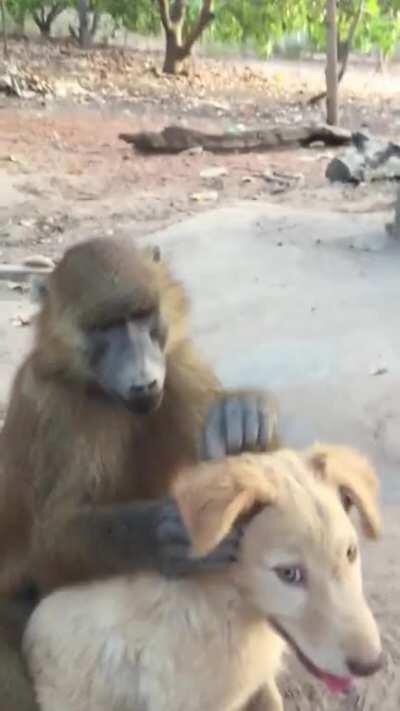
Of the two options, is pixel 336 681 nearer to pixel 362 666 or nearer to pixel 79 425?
pixel 362 666

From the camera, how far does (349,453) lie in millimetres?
2867

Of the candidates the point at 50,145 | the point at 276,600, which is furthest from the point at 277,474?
the point at 50,145

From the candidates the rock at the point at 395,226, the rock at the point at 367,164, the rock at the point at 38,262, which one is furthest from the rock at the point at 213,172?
the rock at the point at 395,226

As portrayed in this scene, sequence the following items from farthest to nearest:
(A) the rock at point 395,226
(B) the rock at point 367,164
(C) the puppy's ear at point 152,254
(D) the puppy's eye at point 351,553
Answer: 1. (B) the rock at point 367,164
2. (A) the rock at point 395,226
3. (C) the puppy's ear at point 152,254
4. (D) the puppy's eye at point 351,553

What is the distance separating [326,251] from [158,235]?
4.48 feet

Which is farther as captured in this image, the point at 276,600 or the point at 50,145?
the point at 50,145

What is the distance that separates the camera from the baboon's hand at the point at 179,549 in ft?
8.79

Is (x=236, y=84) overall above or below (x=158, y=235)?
below

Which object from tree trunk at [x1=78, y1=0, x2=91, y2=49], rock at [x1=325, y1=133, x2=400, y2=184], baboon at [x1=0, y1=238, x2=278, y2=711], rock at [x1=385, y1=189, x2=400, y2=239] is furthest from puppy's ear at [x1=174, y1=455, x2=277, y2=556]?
tree trunk at [x1=78, y1=0, x2=91, y2=49]

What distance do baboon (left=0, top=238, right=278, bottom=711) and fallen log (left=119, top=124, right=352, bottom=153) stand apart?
1092 centimetres

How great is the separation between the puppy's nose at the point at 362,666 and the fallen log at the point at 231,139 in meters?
12.0

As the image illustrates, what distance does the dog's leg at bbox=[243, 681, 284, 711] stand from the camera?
10.1 feet

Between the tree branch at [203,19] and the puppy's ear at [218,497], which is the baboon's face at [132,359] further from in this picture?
the tree branch at [203,19]

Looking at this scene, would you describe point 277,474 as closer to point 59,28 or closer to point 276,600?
point 276,600
